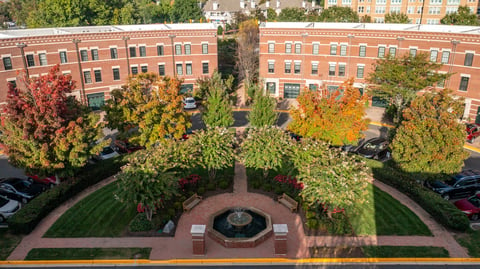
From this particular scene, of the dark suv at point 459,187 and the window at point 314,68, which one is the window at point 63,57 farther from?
the dark suv at point 459,187

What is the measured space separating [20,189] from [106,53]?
2680 centimetres

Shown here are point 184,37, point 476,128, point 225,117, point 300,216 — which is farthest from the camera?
point 184,37

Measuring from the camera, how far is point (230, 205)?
1118 inches

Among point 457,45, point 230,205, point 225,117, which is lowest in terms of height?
point 230,205

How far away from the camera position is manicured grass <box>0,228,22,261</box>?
75.8ft

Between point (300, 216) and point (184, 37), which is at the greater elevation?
point (184, 37)

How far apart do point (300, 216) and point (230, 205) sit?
5.30 metres

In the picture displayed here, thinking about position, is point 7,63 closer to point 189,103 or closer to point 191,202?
point 189,103

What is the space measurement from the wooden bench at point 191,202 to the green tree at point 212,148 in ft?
8.01

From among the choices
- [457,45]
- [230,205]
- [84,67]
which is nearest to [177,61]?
[84,67]

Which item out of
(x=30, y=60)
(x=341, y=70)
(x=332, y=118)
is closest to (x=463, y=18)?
(x=341, y=70)

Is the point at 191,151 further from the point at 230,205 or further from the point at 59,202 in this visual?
the point at 59,202

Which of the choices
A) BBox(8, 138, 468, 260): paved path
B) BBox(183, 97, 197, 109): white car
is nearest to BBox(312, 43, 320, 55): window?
BBox(183, 97, 197, 109): white car

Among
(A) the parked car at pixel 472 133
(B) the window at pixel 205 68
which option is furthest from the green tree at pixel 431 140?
(B) the window at pixel 205 68
